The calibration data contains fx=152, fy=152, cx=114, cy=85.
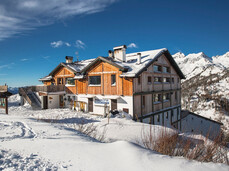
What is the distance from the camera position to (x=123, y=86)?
54.7 ft

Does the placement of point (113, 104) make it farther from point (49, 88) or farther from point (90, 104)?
point (49, 88)

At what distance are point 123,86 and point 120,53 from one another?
4789 millimetres

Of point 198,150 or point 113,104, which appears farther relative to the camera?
point 113,104

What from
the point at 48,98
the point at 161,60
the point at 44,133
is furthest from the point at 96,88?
the point at 44,133

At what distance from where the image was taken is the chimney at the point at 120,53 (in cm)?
1891

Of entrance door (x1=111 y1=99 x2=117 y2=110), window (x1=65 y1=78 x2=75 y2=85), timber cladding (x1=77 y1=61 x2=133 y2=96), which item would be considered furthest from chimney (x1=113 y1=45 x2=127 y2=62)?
window (x1=65 y1=78 x2=75 y2=85)

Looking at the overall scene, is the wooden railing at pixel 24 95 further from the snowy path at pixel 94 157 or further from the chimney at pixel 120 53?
the snowy path at pixel 94 157

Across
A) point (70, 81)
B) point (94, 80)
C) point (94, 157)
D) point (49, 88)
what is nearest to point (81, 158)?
point (94, 157)

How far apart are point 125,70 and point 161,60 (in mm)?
6938

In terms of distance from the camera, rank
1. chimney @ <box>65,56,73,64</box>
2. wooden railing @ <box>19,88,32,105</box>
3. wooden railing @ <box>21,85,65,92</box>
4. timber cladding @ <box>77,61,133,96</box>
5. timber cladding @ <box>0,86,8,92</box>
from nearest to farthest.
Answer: timber cladding @ <box>0,86,8,92</box>, timber cladding @ <box>77,61,133,96</box>, wooden railing @ <box>21,85,65,92</box>, wooden railing @ <box>19,88,32,105</box>, chimney @ <box>65,56,73,64</box>

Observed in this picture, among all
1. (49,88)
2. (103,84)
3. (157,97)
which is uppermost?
(103,84)

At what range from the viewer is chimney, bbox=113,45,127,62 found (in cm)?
1891

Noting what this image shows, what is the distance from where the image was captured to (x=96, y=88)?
62.4 feet

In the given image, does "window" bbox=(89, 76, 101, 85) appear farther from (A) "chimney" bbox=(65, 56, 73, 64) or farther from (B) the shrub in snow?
(B) the shrub in snow
